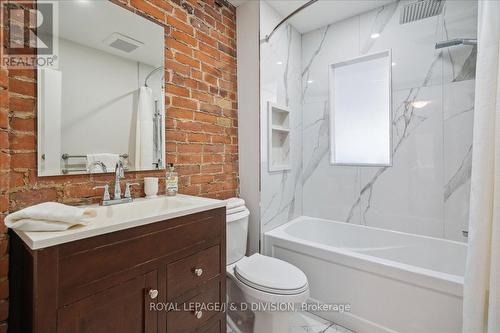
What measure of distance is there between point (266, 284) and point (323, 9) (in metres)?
2.47

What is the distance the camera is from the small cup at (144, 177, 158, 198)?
1546 mm

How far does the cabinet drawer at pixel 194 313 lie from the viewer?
3.81 ft

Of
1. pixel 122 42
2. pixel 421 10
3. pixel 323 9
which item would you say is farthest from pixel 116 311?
pixel 421 10

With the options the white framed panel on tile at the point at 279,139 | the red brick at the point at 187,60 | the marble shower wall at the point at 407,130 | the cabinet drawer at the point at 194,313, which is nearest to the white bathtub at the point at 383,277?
the marble shower wall at the point at 407,130

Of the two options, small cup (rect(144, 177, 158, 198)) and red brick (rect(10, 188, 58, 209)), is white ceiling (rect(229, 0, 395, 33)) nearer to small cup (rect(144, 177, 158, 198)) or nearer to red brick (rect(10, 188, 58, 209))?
small cup (rect(144, 177, 158, 198))

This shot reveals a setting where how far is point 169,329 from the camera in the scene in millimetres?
1142

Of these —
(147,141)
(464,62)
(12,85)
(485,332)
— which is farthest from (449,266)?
(12,85)

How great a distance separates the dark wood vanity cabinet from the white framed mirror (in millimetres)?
491

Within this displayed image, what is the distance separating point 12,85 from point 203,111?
111 cm

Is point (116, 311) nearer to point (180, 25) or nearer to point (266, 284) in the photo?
point (266, 284)

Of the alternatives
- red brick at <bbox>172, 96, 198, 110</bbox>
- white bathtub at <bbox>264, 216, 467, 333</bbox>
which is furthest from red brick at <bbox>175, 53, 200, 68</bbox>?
white bathtub at <bbox>264, 216, 467, 333</bbox>

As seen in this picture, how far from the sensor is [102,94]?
139 centimetres

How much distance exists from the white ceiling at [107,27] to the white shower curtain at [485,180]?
1829 millimetres

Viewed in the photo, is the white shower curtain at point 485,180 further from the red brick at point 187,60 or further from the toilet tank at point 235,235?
the red brick at point 187,60
